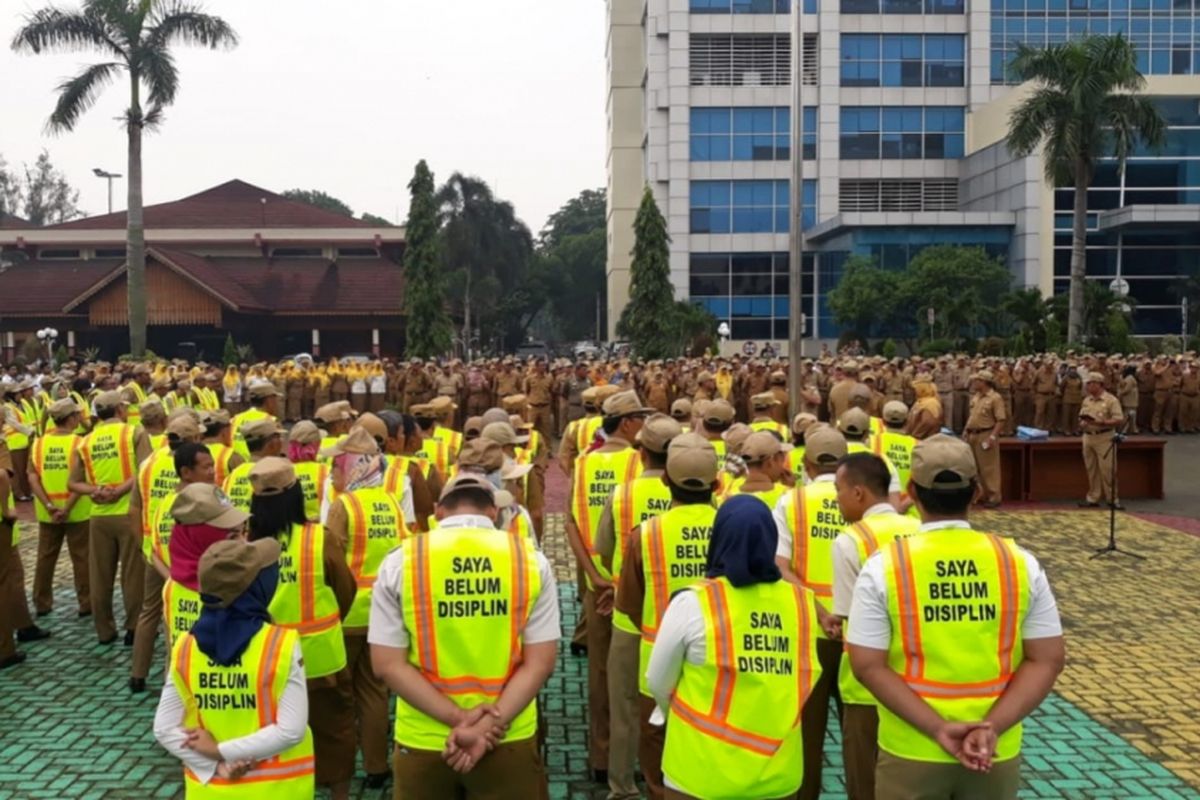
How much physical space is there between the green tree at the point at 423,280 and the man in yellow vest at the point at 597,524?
106 feet

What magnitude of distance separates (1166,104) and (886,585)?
49.5 meters

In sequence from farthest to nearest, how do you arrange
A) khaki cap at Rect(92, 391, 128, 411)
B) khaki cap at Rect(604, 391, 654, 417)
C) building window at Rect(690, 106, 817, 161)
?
building window at Rect(690, 106, 817, 161)
khaki cap at Rect(92, 391, 128, 411)
khaki cap at Rect(604, 391, 654, 417)

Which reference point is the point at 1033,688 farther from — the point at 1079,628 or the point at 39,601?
the point at 39,601

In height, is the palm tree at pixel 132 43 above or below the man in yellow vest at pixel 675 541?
above

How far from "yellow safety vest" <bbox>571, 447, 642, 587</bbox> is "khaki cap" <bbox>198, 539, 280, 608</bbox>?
274 cm

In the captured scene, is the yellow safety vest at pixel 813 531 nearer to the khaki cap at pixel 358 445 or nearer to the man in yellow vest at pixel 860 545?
the man in yellow vest at pixel 860 545

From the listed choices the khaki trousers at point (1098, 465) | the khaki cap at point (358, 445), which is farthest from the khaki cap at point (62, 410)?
the khaki trousers at point (1098, 465)

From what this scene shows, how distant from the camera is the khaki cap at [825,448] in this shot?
5.54m

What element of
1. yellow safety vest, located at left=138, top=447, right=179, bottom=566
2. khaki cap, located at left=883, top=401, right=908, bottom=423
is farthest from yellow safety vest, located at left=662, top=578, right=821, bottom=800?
khaki cap, located at left=883, top=401, right=908, bottom=423

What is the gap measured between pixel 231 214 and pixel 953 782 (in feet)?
152

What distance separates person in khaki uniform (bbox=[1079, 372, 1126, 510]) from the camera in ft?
45.4

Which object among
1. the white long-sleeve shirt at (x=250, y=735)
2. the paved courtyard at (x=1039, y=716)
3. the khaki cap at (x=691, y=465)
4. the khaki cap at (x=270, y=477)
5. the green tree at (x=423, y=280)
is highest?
the green tree at (x=423, y=280)

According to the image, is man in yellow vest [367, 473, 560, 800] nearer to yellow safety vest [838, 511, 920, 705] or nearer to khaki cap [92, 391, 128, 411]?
yellow safety vest [838, 511, 920, 705]

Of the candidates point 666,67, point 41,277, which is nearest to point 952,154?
point 666,67
